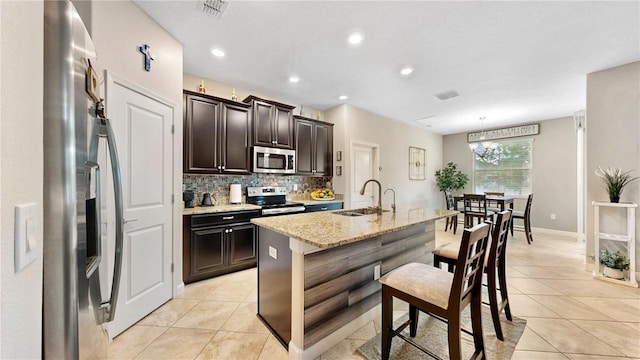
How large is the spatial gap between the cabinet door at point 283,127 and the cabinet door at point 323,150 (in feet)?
1.95

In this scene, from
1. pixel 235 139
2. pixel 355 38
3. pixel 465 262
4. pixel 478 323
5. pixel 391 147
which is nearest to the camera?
pixel 465 262

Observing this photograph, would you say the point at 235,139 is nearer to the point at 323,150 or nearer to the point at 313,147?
the point at 313,147

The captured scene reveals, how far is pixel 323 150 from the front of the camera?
4539mm

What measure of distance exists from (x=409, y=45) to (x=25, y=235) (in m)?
3.11

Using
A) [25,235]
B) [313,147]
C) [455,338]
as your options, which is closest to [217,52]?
[313,147]

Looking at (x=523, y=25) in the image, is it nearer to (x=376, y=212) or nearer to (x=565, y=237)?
(x=376, y=212)

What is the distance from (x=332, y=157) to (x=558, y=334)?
372 cm

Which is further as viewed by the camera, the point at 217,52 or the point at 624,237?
the point at 624,237

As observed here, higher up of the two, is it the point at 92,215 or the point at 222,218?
the point at 92,215

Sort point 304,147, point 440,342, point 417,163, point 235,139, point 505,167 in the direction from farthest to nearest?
point 417,163 → point 505,167 → point 304,147 → point 235,139 → point 440,342

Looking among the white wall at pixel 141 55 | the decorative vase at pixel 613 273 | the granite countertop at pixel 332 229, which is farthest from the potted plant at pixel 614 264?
the white wall at pixel 141 55

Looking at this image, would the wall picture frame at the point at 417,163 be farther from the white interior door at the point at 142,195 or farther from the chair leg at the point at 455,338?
the white interior door at the point at 142,195

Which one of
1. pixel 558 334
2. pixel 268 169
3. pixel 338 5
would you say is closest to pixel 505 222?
pixel 558 334

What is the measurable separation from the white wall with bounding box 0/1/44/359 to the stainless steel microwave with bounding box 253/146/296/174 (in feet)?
9.52
